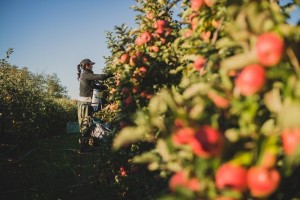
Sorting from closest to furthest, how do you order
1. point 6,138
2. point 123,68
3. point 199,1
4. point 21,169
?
point 199,1, point 123,68, point 21,169, point 6,138

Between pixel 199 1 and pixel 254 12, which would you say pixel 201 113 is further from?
pixel 199 1

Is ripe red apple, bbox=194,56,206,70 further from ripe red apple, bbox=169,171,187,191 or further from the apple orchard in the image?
ripe red apple, bbox=169,171,187,191

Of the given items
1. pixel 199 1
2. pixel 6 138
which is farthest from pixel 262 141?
pixel 6 138

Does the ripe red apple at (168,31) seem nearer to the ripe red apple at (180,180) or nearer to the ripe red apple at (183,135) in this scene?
the ripe red apple at (183,135)

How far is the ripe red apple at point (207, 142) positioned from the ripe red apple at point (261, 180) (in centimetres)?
17

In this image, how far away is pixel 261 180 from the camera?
116cm

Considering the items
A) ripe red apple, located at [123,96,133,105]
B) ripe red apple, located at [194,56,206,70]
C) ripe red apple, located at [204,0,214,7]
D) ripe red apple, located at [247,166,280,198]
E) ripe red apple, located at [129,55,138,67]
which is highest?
ripe red apple, located at [204,0,214,7]

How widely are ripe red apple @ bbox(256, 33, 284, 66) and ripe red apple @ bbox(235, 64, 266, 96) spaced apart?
41 millimetres

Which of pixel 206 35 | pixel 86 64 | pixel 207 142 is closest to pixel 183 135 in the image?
pixel 207 142

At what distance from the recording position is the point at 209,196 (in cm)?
126

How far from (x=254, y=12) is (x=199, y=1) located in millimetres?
1113

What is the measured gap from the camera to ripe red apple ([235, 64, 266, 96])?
1262 millimetres

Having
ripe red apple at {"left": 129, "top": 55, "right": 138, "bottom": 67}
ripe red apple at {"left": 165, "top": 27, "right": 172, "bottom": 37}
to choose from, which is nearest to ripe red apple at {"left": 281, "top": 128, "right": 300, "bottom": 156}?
ripe red apple at {"left": 129, "top": 55, "right": 138, "bottom": 67}

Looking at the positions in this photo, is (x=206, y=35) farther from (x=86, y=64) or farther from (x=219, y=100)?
(x=86, y=64)
